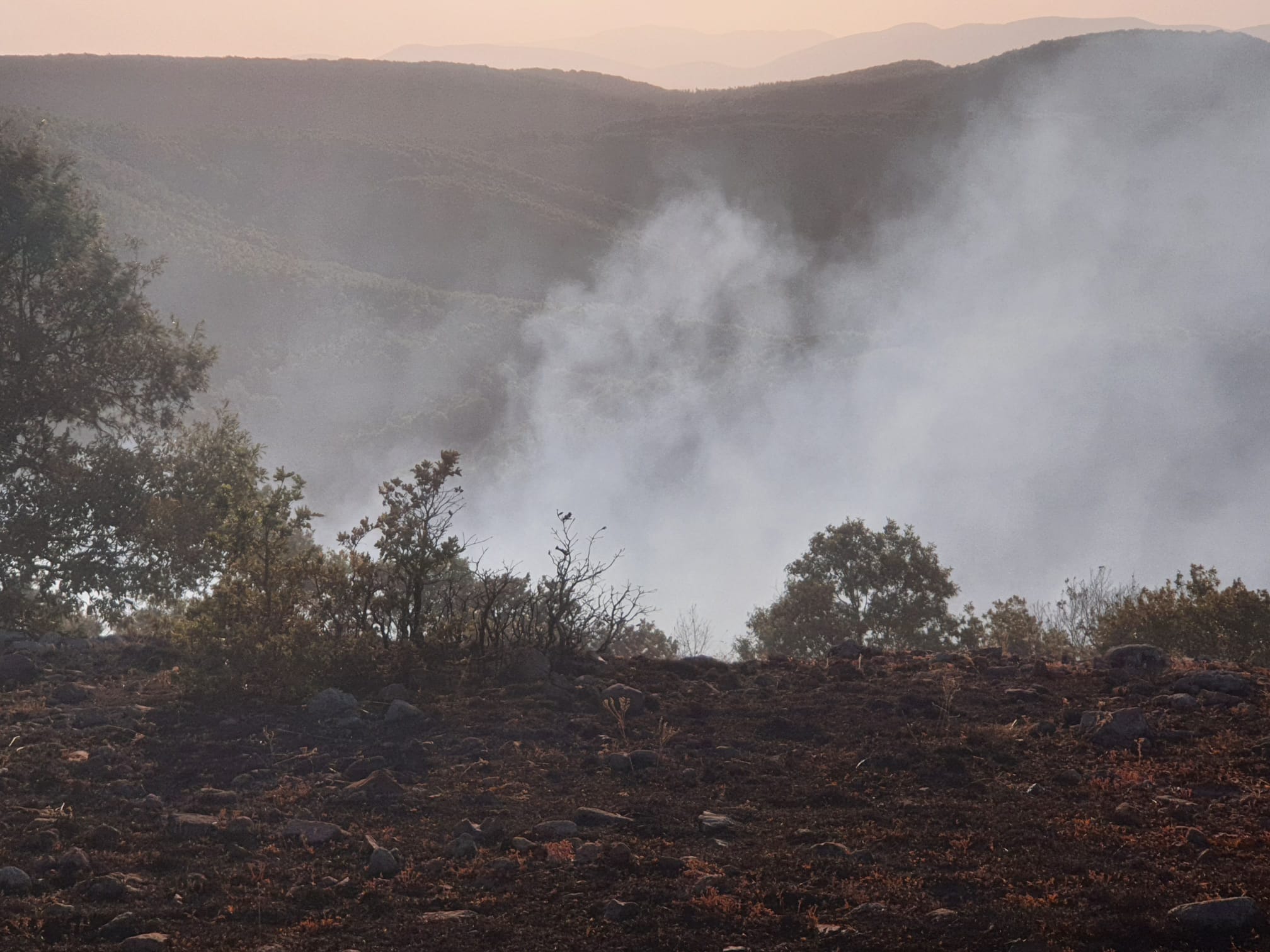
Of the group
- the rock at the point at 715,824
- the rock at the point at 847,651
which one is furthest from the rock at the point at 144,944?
the rock at the point at 847,651

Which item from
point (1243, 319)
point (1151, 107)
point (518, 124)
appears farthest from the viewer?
point (1151, 107)

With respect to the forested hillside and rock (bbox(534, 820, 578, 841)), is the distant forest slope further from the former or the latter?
rock (bbox(534, 820, 578, 841))

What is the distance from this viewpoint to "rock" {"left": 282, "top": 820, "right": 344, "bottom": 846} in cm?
589

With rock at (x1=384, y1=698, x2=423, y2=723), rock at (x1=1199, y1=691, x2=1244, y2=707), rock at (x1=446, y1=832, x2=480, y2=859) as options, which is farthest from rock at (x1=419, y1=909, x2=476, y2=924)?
rock at (x1=1199, y1=691, x2=1244, y2=707)

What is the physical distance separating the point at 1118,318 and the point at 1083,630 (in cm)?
5883

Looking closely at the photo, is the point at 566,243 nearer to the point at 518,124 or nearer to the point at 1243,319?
the point at 518,124

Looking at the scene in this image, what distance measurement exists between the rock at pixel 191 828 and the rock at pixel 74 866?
576 mm

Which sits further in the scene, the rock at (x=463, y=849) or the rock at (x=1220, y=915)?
the rock at (x=463, y=849)

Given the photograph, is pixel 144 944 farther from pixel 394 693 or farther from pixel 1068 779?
pixel 1068 779

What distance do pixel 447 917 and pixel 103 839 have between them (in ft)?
6.93

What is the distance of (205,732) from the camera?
25.2 feet

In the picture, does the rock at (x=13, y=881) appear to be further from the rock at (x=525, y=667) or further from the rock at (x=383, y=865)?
the rock at (x=525, y=667)

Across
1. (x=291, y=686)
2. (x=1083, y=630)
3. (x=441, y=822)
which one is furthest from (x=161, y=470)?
(x=1083, y=630)

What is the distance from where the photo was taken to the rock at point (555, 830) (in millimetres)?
5992
